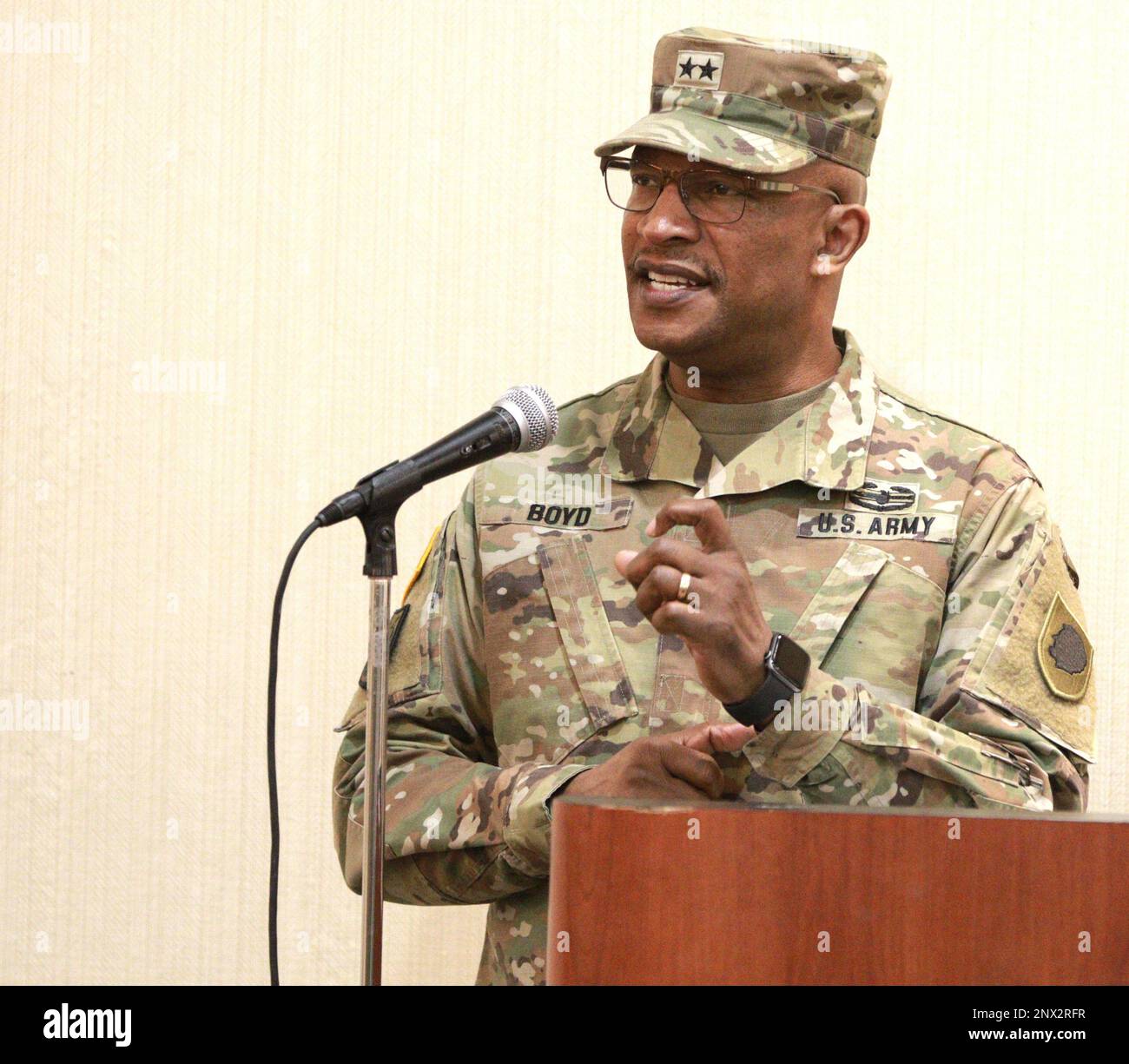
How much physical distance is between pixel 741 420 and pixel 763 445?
0.22ft

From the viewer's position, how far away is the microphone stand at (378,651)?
145cm

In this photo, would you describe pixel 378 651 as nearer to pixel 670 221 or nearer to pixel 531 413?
pixel 531 413

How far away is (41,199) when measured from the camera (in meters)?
2.70

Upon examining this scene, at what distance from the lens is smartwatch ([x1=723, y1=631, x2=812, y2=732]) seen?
1.67 meters

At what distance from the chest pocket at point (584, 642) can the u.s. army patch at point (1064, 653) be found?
494mm

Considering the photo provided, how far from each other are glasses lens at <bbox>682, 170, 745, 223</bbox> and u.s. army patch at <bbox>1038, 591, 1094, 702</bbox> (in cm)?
62

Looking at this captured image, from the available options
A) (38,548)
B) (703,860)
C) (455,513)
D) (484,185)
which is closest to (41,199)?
(38,548)

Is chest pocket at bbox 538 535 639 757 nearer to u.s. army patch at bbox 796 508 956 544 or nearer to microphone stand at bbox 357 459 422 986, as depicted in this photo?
u.s. army patch at bbox 796 508 956 544

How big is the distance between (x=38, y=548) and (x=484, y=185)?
0.95 metres

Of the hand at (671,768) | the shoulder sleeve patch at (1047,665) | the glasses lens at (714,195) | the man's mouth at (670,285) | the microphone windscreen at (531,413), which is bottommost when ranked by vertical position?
the hand at (671,768)

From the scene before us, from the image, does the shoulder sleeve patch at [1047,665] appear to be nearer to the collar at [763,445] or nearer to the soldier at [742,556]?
the soldier at [742,556]

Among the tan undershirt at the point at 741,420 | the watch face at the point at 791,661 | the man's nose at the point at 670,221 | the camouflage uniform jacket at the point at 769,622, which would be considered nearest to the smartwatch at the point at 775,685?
the watch face at the point at 791,661

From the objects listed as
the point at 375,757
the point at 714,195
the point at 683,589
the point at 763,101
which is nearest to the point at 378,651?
the point at 375,757

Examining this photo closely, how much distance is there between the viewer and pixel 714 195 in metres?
2.01
